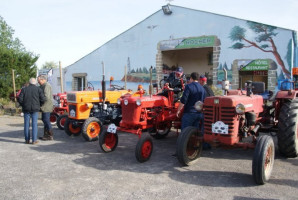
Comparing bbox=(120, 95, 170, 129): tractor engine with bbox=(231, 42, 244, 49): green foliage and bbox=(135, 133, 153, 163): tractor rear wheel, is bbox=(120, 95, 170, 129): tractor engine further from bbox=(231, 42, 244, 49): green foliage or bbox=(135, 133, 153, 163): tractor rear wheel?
bbox=(231, 42, 244, 49): green foliage

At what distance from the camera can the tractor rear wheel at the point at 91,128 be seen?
241 inches

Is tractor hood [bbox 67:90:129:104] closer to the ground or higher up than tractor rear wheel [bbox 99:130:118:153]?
higher up

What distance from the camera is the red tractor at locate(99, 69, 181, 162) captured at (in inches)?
196

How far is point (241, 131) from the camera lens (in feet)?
13.6

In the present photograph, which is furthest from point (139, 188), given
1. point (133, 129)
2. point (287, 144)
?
point (287, 144)

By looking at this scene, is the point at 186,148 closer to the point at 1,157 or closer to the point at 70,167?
the point at 70,167

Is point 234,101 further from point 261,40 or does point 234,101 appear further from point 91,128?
point 261,40

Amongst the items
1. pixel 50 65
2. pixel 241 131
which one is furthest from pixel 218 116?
pixel 50 65

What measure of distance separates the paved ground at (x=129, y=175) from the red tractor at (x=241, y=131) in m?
0.23

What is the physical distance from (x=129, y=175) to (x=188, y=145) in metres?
1.07

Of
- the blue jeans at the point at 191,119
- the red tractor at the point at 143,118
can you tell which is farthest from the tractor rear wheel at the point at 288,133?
the red tractor at the point at 143,118

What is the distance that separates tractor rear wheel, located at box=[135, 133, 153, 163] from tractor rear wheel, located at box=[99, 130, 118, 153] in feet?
2.85

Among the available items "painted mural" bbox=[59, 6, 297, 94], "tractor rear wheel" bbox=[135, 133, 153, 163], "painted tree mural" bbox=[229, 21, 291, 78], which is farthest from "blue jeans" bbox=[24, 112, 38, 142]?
"painted tree mural" bbox=[229, 21, 291, 78]

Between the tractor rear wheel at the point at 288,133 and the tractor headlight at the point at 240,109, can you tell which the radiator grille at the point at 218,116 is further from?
the tractor rear wheel at the point at 288,133
